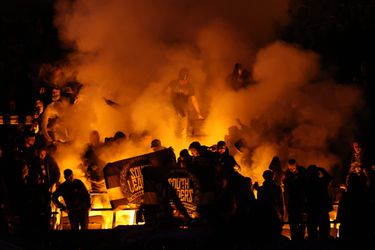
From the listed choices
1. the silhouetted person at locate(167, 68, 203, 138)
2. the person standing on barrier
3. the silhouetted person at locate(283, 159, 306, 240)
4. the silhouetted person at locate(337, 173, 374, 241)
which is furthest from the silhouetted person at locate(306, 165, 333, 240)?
the silhouetted person at locate(167, 68, 203, 138)

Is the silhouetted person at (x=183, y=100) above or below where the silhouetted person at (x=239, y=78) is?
below

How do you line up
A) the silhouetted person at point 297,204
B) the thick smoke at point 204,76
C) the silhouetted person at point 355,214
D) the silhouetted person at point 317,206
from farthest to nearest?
the thick smoke at point 204,76, the silhouetted person at point 297,204, the silhouetted person at point 317,206, the silhouetted person at point 355,214

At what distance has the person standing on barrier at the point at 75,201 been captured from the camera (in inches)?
530

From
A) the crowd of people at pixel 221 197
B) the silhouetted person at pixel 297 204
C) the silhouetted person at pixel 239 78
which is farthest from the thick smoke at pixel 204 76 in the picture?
the silhouetted person at pixel 297 204

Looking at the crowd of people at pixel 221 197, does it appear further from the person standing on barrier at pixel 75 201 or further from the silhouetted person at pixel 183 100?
the silhouetted person at pixel 183 100

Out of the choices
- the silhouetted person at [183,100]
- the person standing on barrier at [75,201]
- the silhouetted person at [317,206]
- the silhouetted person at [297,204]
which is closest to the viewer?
the silhouetted person at [317,206]

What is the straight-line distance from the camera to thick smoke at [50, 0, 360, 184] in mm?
17203

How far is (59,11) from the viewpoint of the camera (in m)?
21.9

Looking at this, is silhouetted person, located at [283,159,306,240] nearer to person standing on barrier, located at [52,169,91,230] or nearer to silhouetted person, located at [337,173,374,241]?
silhouetted person, located at [337,173,374,241]

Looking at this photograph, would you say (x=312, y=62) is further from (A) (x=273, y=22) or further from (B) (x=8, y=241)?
(B) (x=8, y=241)

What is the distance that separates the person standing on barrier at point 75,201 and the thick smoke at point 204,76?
128 inches

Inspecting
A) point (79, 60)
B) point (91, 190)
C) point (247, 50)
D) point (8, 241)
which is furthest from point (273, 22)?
point (8, 241)

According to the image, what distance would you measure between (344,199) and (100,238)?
11.5 feet

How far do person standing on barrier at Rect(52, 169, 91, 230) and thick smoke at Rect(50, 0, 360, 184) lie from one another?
3243 millimetres
